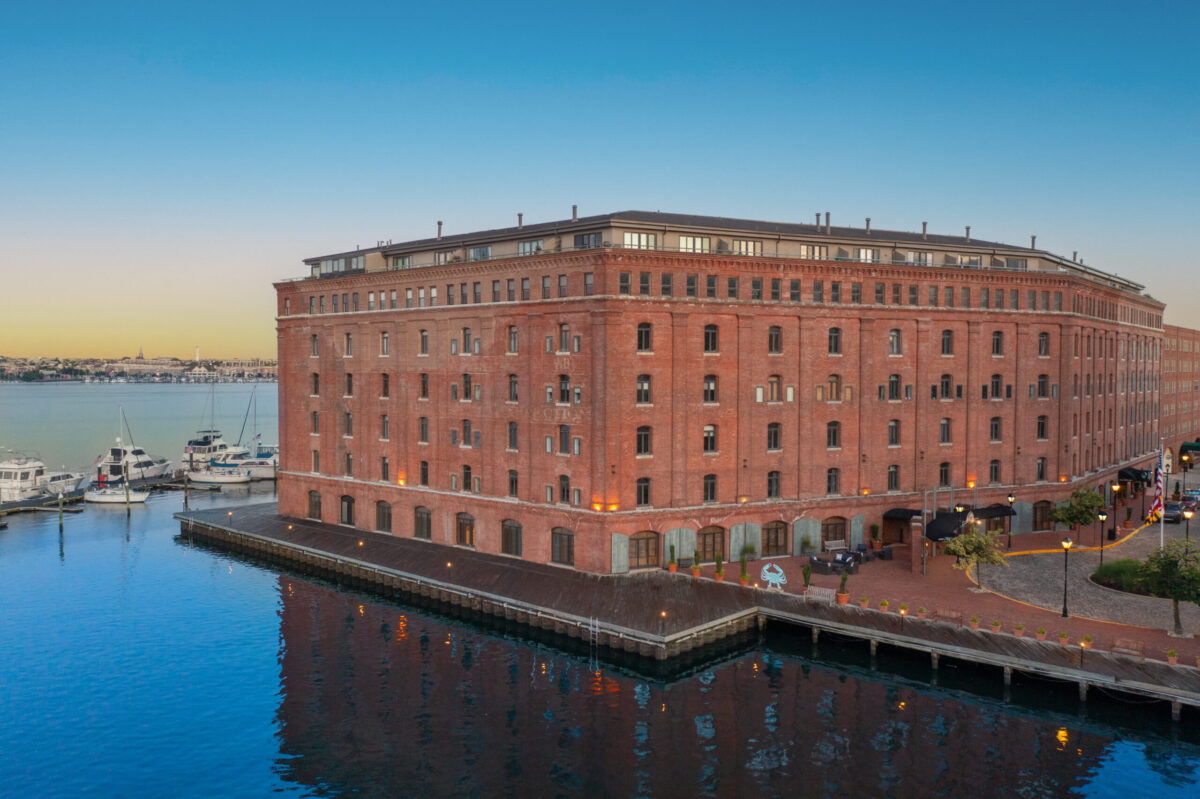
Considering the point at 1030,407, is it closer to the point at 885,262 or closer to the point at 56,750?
the point at 885,262

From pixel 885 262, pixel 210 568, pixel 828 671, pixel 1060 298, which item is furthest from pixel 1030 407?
pixel 210 568

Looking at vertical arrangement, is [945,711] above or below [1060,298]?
below

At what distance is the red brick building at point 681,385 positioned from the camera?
179ft

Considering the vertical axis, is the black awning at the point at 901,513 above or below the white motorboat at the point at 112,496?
above

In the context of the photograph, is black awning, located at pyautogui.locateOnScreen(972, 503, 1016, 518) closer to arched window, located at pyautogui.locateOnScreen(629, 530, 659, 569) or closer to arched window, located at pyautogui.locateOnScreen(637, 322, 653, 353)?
arched window, located at pyautogui.locateOnScreen(629, 530, 659, 569)

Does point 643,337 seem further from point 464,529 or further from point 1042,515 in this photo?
point 1042,515

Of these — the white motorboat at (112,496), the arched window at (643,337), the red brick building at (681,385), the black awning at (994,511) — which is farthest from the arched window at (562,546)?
the white motorboat at (112,496)

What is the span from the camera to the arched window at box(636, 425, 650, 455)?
54469 mm

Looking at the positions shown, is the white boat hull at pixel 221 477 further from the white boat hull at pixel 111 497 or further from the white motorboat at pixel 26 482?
the white boat hull at pixel 111 497

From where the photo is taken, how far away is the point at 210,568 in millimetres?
66312

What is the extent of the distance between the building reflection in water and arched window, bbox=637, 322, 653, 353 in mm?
20060

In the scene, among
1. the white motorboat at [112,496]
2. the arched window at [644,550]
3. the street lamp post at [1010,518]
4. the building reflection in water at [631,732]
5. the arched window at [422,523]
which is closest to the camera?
the building reflection in water at [631,732]

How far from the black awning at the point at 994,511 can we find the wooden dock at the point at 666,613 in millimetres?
19409

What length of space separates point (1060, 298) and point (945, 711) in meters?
42.4
